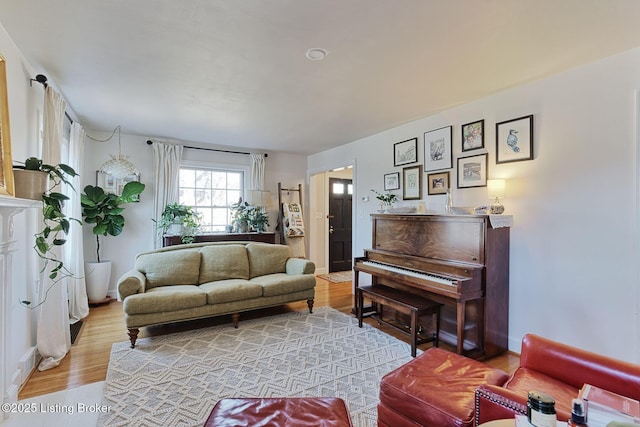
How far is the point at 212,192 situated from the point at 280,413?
4.66m

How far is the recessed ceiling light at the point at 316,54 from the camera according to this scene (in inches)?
86.1

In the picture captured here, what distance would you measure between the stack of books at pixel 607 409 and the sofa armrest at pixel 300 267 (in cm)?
313

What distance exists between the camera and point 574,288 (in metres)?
2.49

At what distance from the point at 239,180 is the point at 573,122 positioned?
192 inches

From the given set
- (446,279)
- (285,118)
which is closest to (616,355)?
(446,279)

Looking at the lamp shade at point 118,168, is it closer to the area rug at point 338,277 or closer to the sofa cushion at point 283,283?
the sofa cushion at point 283,283

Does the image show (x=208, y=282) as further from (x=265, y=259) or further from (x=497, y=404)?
(x=497, y=404)

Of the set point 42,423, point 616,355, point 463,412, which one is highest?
point 463,412

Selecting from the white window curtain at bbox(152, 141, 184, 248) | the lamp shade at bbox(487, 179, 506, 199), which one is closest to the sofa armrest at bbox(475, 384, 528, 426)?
the lamp shade at bbox(487, 179, 506, 199)

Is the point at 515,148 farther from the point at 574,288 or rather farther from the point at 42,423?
the point at 42,423

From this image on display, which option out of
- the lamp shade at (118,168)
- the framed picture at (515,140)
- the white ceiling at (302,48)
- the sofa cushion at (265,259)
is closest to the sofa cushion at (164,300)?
the sofa cushion at (265,259)

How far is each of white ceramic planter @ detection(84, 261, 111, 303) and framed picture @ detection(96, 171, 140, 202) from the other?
1.09 m

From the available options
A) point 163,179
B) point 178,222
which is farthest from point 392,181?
point 163,179

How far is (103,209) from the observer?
4.35 m
